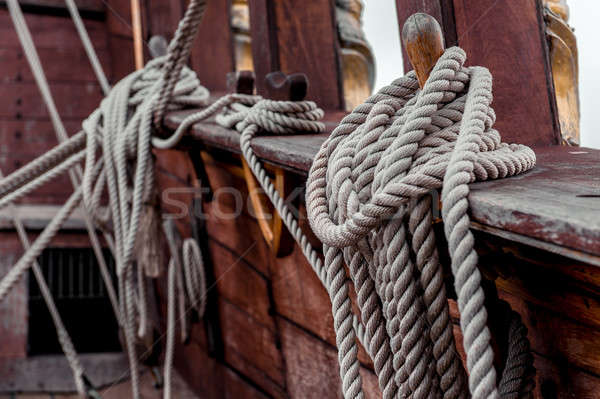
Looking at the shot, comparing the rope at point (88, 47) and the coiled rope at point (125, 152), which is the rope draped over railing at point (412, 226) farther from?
the rope at point (88, 47)

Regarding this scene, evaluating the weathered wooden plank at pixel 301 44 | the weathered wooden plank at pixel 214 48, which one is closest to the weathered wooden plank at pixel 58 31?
the weathered wooden plank at pixel 214 48

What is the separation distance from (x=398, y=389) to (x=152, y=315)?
8.05 ft

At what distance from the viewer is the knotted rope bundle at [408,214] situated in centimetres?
71

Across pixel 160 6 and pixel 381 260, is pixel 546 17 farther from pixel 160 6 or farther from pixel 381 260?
pixel 160 6

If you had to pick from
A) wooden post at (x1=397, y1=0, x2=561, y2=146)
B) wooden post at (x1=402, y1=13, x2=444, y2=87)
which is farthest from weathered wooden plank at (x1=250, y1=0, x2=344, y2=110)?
wooden post at (x1=402, y1=13, x2=444, y2=87)

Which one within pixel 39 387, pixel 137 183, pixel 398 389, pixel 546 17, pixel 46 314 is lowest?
pixel 39 387

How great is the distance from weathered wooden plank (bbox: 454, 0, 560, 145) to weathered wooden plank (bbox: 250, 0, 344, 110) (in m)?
0.74

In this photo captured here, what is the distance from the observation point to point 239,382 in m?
2.03

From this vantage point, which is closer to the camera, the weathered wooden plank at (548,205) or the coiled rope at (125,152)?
the weathered wooden plank at (548,205)

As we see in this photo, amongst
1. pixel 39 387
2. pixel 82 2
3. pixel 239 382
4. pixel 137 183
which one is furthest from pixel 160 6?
pixel 39 387

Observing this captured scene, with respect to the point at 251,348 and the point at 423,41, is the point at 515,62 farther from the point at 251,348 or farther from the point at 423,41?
the point at 251,348

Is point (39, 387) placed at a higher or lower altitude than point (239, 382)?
lower

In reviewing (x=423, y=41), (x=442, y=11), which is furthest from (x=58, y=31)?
(x=423, y=41)

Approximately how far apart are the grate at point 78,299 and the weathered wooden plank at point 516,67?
274 centimetres
